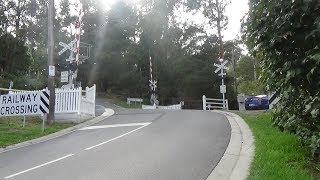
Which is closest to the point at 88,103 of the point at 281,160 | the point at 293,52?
the point at 281,160

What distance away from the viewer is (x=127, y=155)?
9281 millimetres

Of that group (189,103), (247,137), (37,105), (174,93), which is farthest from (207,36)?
(247,137)

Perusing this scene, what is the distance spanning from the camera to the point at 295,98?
23.9 feet

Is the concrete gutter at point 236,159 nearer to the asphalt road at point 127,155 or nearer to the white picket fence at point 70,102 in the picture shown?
the asphalt road at point 127,155

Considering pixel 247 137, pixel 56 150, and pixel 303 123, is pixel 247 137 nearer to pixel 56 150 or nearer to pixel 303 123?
pixel 303 123

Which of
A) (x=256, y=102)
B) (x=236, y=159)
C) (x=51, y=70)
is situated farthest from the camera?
(x=256, y=102)

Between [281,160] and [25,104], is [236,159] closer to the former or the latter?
[281,160]

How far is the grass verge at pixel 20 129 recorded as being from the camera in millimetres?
13742

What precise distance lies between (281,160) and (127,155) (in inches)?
137

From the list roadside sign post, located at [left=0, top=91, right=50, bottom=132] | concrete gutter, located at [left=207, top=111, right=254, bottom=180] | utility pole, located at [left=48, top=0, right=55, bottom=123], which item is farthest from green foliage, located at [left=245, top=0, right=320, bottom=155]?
utility pole, located at [left=48, top=0, right=55, bottom=123]

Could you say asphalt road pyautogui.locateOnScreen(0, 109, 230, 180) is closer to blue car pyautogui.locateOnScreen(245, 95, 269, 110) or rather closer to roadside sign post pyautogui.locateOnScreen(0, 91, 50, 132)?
roadside sign post pyautogui.locateOnScreen(0, 91, 50, 132)

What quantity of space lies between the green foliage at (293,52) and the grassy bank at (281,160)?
37cm

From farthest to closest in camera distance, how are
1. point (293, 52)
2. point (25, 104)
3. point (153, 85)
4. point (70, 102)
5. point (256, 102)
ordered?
point (153, 85), point (256, 102), point (70, 102), point (25, 104), point (293, 52)

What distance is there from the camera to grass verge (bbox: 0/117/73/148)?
13742 millimetres
